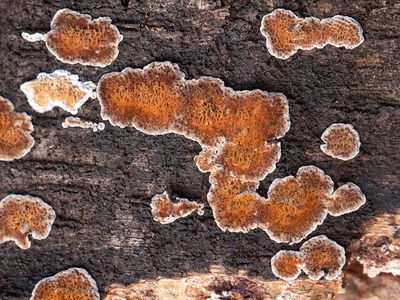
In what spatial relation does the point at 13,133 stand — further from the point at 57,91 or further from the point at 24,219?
the point at 24,219

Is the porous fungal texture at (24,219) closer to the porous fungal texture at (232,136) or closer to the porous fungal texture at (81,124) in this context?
the porous fungal texture at (81,124)

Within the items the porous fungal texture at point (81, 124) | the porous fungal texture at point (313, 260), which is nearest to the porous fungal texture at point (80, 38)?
the porous fungal texture at point (81, 124)

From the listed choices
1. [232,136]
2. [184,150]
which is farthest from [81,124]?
[232,136]

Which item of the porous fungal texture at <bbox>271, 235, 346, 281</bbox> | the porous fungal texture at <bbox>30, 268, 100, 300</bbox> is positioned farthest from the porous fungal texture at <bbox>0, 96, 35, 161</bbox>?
the porous fungal texture at <bbox>271, 235, 346, 281</bbox>

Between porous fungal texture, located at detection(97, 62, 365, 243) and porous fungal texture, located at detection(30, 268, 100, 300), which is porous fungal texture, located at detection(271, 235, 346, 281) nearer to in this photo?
porous fungal texture, located at detection(97, 62, 365, 243)

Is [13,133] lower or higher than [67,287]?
higher

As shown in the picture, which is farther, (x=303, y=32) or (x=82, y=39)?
(x=303, y=32)
